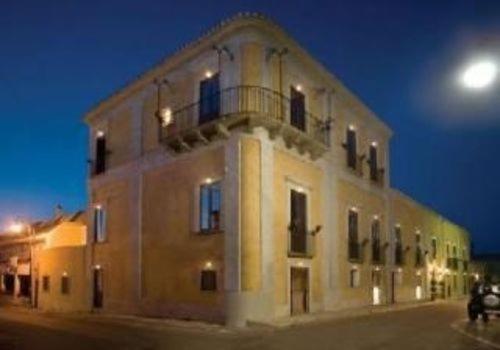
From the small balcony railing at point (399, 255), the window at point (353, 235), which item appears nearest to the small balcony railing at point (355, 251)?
the window at point (353, 235)

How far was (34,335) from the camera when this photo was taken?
19641 mm

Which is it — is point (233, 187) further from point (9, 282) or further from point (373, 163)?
point (9, 282)

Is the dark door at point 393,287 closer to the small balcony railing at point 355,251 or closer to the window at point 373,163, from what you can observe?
the window at point 373,163

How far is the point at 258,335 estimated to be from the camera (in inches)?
768

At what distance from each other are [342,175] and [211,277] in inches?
417

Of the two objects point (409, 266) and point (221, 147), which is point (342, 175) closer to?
point (221, 147)

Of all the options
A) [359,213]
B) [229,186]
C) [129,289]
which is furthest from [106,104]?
[359,213]

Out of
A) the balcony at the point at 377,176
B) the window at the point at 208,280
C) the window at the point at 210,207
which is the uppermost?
the balcony at the point at 377,176

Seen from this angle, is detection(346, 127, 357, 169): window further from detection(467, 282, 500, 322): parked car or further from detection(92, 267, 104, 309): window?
detection(92, 267, 104, 309): window

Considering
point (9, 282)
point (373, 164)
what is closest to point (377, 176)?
point (373, 164)

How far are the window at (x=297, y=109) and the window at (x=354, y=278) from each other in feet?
28.8

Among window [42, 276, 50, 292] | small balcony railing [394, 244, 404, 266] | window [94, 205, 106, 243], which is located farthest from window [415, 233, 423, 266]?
window [42, 276, 50, 292]

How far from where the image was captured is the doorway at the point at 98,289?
3173 centimetres

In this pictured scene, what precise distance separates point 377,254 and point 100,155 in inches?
638
